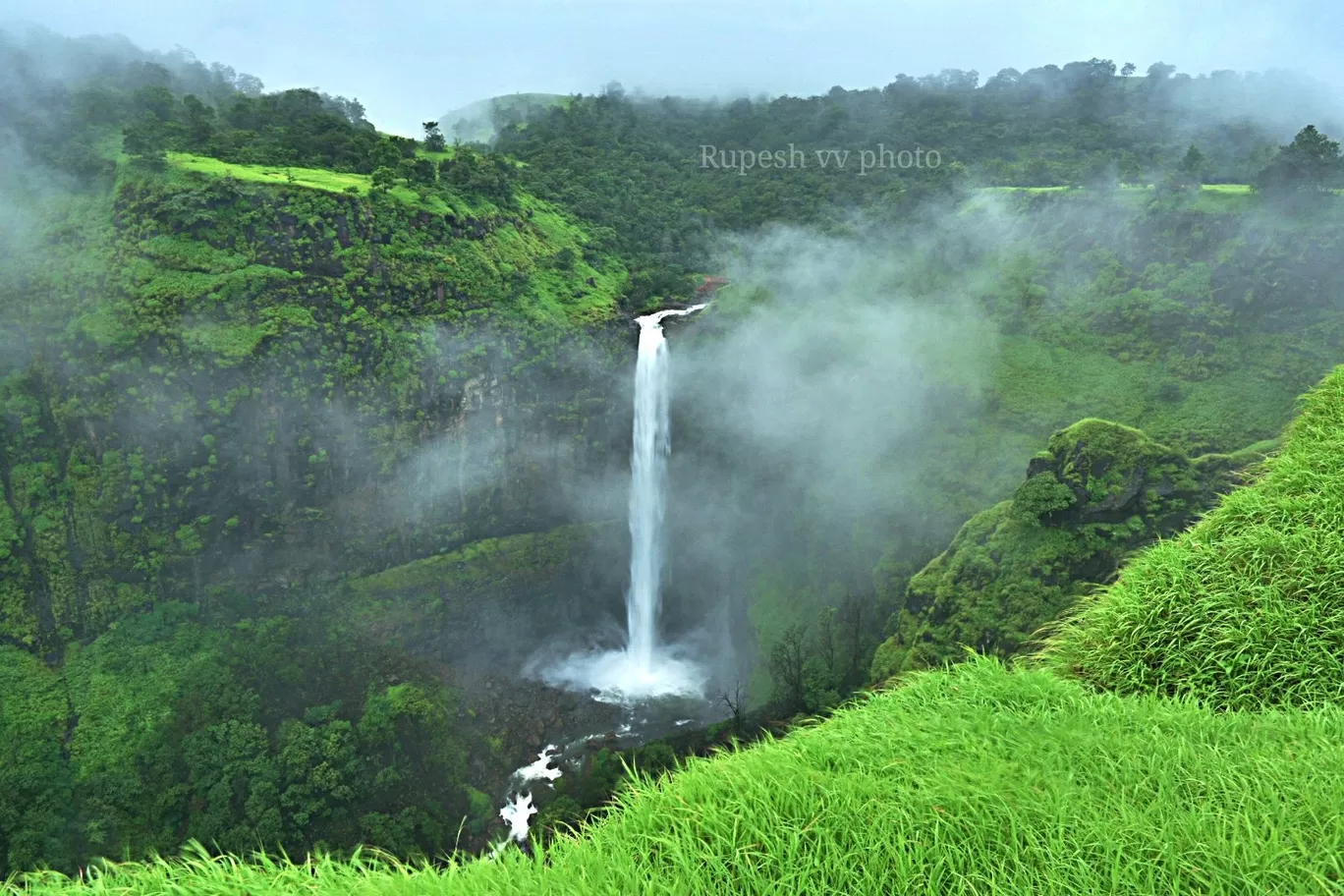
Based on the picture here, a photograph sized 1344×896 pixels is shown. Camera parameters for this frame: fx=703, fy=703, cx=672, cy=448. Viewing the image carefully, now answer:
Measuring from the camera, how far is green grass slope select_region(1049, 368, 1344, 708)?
4.82 m

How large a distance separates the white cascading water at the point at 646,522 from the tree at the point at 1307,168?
23.1 meters

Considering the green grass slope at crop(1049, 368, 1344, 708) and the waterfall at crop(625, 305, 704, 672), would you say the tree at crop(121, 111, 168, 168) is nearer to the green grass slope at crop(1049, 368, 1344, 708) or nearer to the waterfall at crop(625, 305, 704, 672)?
the waterfall at crop(625, 305, 704, 672)

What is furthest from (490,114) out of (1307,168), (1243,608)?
(1243,608)

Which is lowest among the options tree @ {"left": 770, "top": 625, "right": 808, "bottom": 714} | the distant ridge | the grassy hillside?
tree @ {"left": 770, "top": 625, "right": 808, "bottom": 714}

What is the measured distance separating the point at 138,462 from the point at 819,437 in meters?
24.6

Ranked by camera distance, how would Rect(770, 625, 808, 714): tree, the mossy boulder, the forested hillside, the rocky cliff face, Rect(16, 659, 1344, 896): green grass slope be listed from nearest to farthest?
Rect(16, 659, 1344, 896): green grass slope, the mossy boulder, Rect(770, 625, 808, 714): tree, the forested hillside, the rocky cliff face

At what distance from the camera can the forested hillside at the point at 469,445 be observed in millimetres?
20672

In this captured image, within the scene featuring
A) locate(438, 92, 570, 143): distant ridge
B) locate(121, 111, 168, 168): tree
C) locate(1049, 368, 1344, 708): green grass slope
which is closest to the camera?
locate(1049, 368, 1344, 708): green grass slope

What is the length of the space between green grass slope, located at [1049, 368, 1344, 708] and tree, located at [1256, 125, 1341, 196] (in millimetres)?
25751

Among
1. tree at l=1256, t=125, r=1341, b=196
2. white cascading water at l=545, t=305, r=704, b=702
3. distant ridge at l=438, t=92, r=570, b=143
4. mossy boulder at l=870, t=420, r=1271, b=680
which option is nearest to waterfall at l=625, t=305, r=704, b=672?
white cascading water at l=545, t=305, r=704, b=702

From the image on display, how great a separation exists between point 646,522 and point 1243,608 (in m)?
25.2

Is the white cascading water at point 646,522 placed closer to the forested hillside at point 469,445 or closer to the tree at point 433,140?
the forested hillside at point 469,445

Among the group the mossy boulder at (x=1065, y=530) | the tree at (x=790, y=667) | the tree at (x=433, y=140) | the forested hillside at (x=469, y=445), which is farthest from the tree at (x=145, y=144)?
the mossy boulder at (x=1065, y=530)

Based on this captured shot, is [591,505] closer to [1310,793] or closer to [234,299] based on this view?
[234,299]
